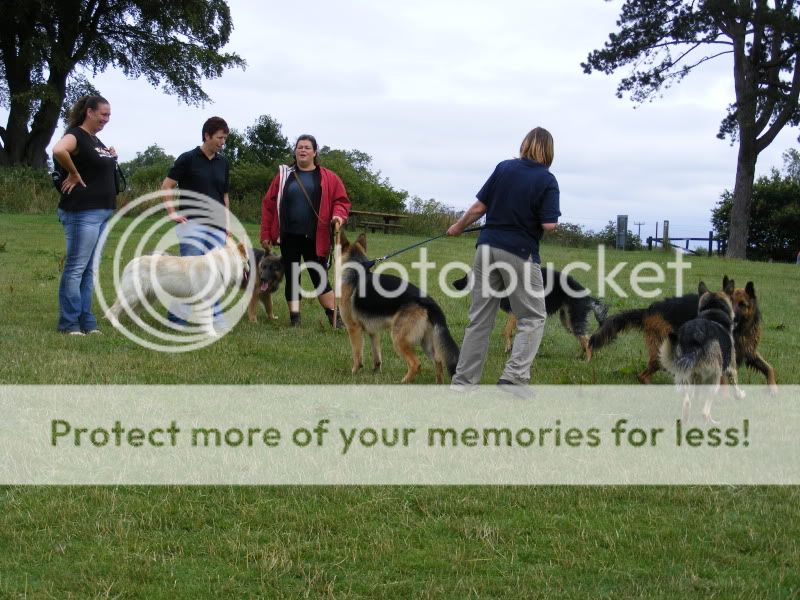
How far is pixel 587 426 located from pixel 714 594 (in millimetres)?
2420

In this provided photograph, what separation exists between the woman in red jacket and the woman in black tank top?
1.79 meters

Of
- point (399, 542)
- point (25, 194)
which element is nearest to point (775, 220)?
point (25, 194)

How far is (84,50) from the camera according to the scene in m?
34.9

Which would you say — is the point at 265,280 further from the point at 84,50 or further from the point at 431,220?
the point at 84,50

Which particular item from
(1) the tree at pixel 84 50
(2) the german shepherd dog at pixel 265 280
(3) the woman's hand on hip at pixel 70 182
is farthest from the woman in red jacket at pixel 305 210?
(1) the tree at pixel 84 50

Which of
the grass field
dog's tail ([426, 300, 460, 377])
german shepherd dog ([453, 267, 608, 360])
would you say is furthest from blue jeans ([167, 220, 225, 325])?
the grass field

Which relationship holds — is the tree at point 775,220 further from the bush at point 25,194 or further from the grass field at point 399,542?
the grass field at point 399,542

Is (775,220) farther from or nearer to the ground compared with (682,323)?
farther from the ground

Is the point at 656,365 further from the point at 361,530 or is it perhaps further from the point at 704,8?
the point at 704,8

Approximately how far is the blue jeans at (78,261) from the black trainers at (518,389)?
13.9ft

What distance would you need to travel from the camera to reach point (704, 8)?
91.0 feet

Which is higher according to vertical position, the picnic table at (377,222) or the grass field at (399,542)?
the picnic table at (377,222)

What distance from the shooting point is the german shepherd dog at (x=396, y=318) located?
6.80 meters

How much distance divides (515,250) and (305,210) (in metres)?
3.46
